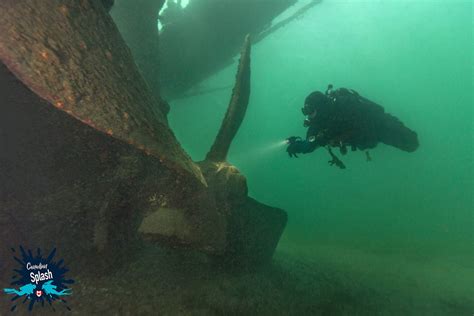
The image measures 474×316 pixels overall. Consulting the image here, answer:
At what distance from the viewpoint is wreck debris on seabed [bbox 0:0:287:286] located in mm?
1932

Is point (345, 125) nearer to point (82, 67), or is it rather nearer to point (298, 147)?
point (298, 147)

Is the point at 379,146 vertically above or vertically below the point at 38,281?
above

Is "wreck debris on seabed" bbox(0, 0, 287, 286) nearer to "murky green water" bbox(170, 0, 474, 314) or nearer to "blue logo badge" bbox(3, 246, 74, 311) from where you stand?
"blue logo badge" bbox(3, 246, 74, 311)

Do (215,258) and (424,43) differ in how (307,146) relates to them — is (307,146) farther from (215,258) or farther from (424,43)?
(424,43)

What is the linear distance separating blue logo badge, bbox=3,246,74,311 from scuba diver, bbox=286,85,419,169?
15.2 feet

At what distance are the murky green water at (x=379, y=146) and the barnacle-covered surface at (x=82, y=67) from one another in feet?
26.9

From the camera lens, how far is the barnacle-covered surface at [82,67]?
1762 millimetres

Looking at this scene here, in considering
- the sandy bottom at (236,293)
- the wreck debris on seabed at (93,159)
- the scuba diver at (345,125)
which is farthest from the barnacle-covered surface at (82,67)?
the scuba diver at (345,125)

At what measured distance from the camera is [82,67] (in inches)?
81.4

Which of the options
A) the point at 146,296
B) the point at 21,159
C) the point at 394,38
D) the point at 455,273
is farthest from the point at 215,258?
the point at 394,38

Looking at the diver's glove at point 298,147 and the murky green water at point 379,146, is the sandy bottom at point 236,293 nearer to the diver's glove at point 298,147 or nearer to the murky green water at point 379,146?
the murky green water at point 379,146

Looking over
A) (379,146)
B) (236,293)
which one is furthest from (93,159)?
(379,146)

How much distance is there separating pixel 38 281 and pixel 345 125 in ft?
19.3

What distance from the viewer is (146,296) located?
15.6 ft
